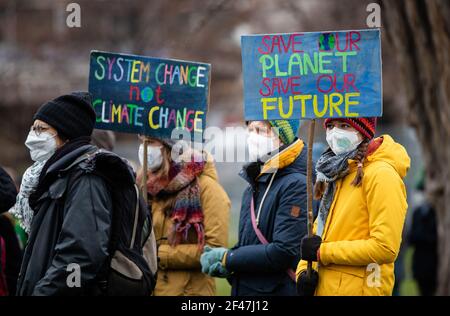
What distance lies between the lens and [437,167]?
37.8ft

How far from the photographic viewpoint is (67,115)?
6059 millimetres

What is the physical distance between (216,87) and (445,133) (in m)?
17.5

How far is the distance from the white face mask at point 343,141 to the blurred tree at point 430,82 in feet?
14.8

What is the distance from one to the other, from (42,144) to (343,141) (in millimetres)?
1755

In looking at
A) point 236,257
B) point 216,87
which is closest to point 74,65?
point 216,87

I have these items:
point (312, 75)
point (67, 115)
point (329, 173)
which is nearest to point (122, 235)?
point (67, 115)

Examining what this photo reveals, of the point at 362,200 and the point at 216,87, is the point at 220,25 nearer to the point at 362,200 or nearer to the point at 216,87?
the point at 216,87

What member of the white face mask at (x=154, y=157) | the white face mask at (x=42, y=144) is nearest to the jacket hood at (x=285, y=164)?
the white face mask at (x=154, y=157)

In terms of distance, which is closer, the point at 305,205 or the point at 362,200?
the point at 362,200

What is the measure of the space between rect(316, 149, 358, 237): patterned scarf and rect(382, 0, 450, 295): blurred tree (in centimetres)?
457

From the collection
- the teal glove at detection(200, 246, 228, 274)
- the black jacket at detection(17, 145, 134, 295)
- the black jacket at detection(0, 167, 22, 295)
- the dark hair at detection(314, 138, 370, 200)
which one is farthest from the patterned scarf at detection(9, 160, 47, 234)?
the dark hair at detection(314, 138, 370, 200)

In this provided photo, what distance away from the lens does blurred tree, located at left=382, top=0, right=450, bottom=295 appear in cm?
1059

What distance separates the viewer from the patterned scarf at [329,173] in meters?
6.14

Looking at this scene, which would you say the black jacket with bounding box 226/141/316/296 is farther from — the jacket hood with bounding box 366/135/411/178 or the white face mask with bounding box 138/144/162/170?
the jacket hood with bounding box 366/135/411/178
